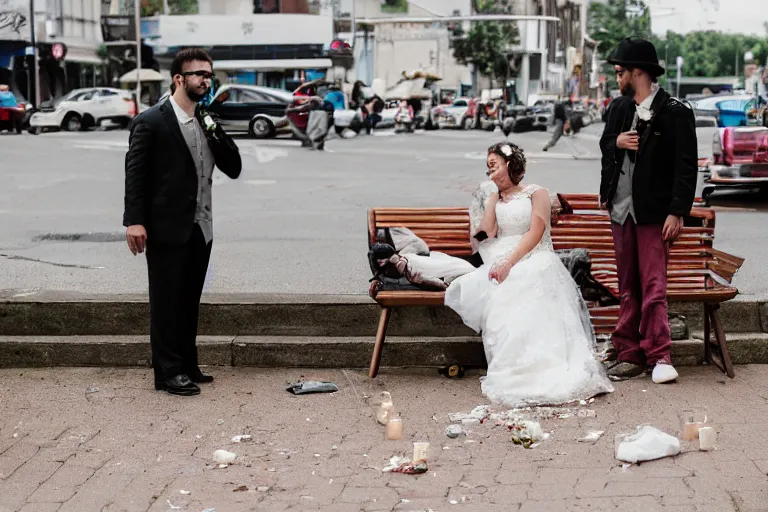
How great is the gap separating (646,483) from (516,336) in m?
1.60

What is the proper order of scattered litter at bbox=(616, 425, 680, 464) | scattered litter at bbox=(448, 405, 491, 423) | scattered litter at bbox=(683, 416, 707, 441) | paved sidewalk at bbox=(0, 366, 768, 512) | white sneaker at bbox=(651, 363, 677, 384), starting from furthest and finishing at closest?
white sneaker at bbox=(651, 363, 677, 384) < scattered litter at bbox=(448, 405, 491, 423) < scattered litter at bbox=(683, 416, 707, 441) < scattered litter at bbox=(616, 425, 680, 464) < paved sidewalk at bbox=(0, 366, 768, 512)

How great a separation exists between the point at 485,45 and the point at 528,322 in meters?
70.0

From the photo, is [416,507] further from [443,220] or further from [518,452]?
[443,220]

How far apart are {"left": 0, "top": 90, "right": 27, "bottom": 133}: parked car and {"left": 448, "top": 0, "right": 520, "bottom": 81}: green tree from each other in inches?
1684

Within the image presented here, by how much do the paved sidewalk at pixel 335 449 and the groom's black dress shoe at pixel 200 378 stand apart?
83mm

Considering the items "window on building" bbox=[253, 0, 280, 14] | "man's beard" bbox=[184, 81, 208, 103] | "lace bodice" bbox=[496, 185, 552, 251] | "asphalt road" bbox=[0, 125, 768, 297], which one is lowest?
"asphalt road" bbox=[0, 125, 768, 297]

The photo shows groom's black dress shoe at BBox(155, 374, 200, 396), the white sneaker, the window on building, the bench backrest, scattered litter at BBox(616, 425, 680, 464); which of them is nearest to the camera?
scattered litter at BBox(616, 425, 680, 464)

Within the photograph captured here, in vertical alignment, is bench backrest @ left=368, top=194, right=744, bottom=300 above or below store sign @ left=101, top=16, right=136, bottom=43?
below

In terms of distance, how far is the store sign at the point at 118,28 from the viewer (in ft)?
176

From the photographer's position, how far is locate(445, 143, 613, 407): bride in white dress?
19.3 ft

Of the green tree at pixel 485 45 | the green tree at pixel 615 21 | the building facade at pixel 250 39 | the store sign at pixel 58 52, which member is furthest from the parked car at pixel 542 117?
the green tree at pixel 615 21

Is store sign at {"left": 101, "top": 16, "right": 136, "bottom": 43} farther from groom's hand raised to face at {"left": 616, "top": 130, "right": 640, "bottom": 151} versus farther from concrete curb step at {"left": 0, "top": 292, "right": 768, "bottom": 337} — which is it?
groom's hand raised to face at {"left": 616, "top": 130, "right": 640, "bottom": 151}

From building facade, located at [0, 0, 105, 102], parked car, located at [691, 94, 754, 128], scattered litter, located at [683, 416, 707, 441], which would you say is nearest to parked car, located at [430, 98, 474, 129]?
parked car, located at [691, 94, 754, 128]

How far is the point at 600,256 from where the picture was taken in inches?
288
